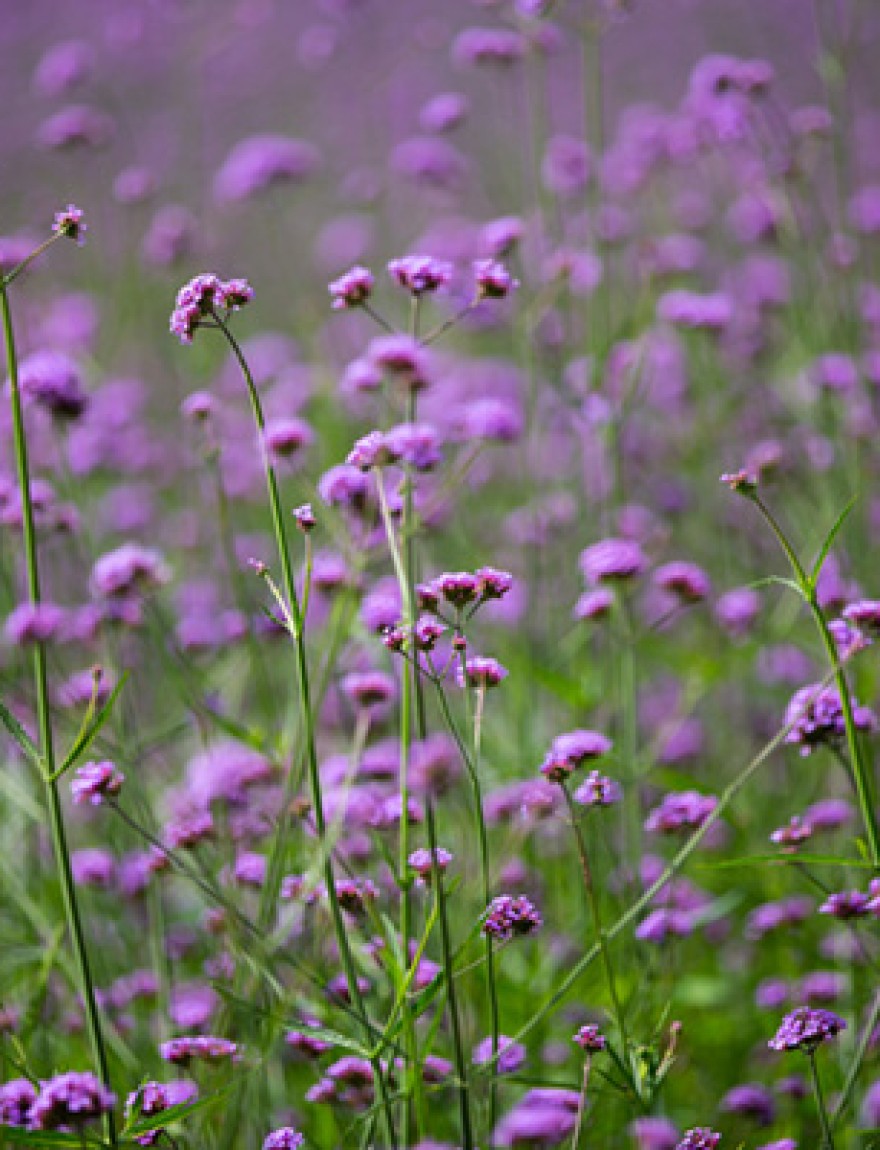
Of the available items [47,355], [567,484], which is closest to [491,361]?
[567,484]

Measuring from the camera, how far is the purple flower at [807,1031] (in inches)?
50.0

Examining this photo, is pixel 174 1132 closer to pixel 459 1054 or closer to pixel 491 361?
pixel 459 1054

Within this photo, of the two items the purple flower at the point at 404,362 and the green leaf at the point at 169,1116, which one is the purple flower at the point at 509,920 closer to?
the green leaf at the point at 169,1116

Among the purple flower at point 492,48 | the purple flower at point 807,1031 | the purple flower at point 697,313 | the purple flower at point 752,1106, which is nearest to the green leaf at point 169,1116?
the purple flower at point 807,1031

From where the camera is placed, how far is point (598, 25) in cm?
232

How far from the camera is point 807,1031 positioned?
4.17ft

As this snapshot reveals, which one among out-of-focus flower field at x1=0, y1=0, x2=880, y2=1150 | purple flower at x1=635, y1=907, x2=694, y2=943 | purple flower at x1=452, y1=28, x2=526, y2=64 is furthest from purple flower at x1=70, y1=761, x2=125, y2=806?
purple flower at x1=452, y1=28, x2=526, y2=64

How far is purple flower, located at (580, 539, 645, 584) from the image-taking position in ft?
5.97

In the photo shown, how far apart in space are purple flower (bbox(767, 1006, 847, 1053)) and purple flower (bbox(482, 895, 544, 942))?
0.23 metres

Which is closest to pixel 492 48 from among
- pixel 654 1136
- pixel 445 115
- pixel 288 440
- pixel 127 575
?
pixel 445 115

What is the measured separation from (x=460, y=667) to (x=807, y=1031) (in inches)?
17.4

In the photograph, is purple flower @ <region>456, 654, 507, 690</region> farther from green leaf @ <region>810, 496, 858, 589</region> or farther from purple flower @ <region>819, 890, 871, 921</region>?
purple flower @ <region>819, 890, 871, 921</region>

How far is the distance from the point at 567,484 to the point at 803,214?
172cm

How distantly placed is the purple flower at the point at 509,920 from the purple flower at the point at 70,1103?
37 centimetres
